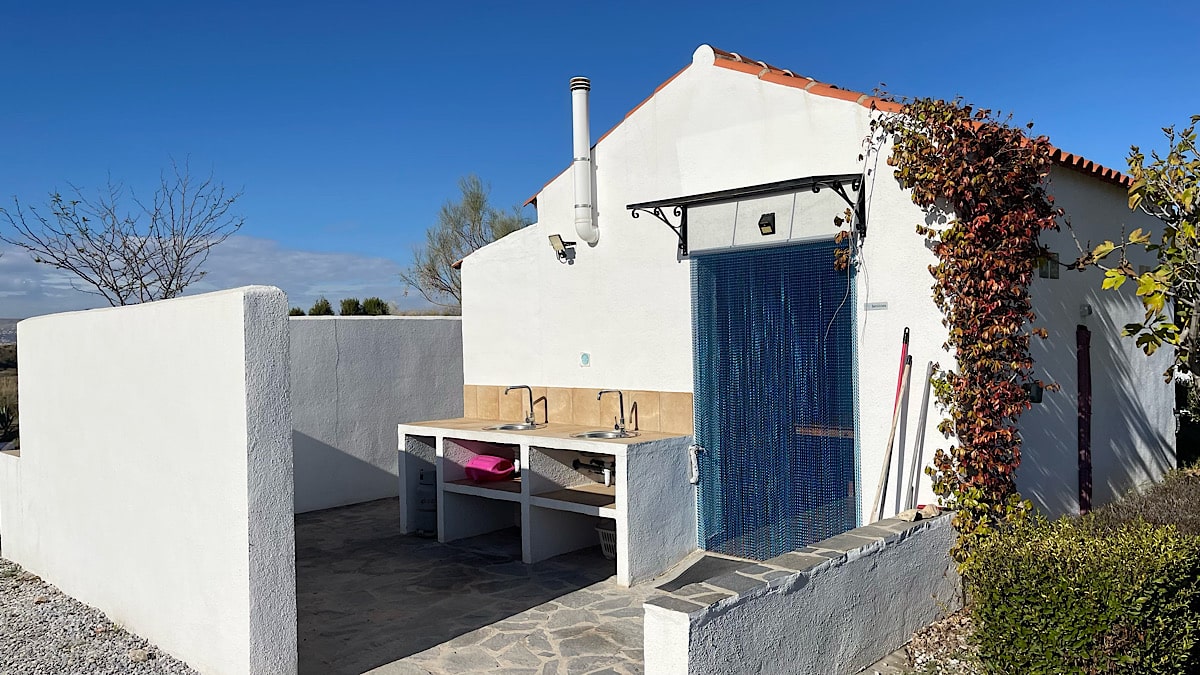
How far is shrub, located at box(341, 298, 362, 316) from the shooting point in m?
21.9

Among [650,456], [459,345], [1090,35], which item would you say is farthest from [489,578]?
[1090,35]

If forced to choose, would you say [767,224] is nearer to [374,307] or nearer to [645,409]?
[645,409]

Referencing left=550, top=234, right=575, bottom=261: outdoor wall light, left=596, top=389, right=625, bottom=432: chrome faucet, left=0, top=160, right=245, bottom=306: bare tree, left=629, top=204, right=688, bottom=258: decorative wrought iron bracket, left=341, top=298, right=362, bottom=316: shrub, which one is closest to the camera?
left=629, top=204, right=688, bottom=258: decorative wrought iron bracket

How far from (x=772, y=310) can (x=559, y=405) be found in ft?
9.37

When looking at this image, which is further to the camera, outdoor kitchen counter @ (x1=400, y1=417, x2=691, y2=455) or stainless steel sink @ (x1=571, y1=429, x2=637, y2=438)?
stainless steel sink @ (x1=571, y1=429, x2=637, y2=438)

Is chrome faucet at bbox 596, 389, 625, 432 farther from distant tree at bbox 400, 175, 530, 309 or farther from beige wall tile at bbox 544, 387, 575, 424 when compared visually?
distant tree at bbox 400, 175, 530, 309

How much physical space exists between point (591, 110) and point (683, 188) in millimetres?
1396

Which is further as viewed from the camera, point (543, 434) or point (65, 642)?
point (543, 434)

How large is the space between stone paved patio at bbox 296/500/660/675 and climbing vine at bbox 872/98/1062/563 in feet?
9.00

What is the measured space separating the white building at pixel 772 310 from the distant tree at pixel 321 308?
13.5m

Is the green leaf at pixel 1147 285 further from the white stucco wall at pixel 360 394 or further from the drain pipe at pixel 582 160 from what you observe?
the white stucco wall at pixel 360 394

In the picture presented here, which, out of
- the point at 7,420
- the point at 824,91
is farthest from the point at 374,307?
the point at 824,91

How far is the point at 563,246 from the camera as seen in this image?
878 centimetres

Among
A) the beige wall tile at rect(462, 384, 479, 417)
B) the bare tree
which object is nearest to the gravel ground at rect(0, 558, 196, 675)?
the beige wall tile at rect(462, 384, 479, 417)
